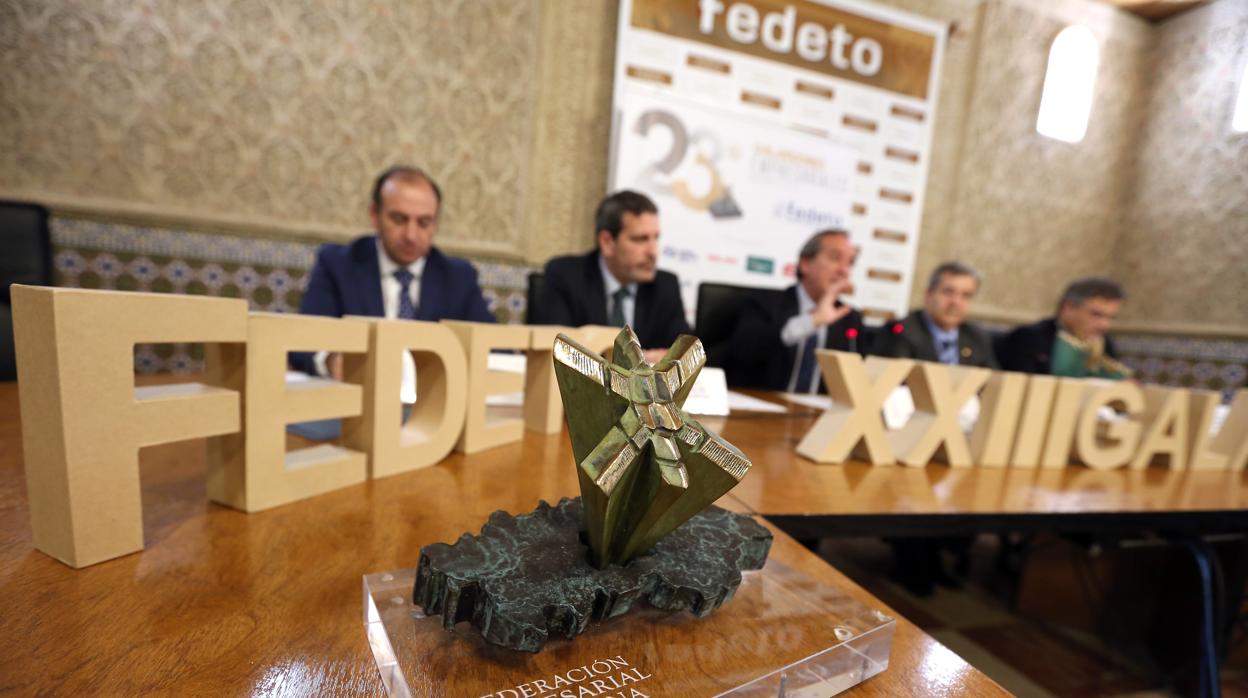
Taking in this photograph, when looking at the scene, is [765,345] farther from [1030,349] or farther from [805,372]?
[1030,349]

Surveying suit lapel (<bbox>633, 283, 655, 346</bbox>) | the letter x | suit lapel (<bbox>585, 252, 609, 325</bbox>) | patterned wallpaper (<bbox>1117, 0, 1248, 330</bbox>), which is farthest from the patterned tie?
patterned wallpaper (<bbox>1117, 0, 1248, 330</bbox>)

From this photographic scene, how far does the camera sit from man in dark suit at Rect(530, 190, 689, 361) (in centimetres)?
249

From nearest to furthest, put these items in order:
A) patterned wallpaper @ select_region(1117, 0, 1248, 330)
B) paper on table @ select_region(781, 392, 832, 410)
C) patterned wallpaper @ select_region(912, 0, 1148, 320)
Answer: paper on table @ select_region(781, 392, 832, 410)
patterned wallpaper @ select_region(1117, 0, 1248, 330)
patterned wallpaper @ select_region(912, 0, 1148, 320)

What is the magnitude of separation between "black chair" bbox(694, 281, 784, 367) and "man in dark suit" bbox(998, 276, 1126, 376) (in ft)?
5.37

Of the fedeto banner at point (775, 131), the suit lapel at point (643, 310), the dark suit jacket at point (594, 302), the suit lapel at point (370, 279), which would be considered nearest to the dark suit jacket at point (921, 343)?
the dark suit jacket at point (594, 302)

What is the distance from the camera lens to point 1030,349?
3.37 metres

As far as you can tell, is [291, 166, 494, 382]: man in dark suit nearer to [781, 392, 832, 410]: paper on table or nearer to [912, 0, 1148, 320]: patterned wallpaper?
[781, 392, 832, 410]: paper on table

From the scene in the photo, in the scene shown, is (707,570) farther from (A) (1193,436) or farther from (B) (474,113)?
(B) (474,113)

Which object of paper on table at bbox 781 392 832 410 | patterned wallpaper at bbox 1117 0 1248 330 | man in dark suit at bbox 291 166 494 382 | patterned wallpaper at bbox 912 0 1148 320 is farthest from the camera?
patterned wallpaper at bbox 912 0 1148 320

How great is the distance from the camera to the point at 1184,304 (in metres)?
4.62

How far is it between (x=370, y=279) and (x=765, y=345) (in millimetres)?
1705

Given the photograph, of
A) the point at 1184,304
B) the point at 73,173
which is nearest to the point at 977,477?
the point at 73,173

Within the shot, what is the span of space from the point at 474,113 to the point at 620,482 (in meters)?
3.35

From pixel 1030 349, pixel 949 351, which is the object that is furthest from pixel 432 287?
pixel 1030 349
